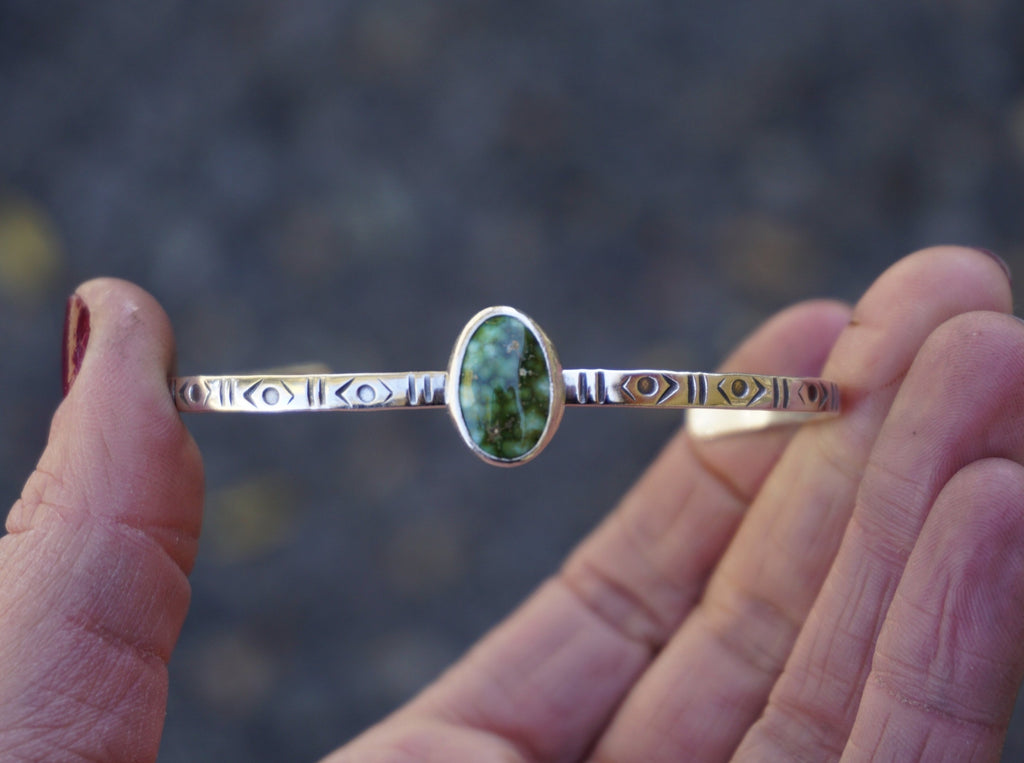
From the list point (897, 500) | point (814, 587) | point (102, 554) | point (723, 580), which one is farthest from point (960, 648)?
point (102, 554)

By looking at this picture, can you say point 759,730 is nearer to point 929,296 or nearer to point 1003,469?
point 1003,469

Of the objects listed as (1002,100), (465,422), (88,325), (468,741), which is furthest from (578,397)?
(1002,100)

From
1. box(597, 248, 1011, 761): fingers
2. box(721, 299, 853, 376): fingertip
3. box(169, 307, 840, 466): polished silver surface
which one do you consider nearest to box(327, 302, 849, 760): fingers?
box(721, 299, 853, 376): fingertip

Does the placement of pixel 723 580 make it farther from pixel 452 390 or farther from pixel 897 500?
pixel 452 390

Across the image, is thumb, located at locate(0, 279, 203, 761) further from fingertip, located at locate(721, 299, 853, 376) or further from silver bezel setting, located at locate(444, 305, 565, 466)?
fingertip, located at locate(721, 299, 853, 376)

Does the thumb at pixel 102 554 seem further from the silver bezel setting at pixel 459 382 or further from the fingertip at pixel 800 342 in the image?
the fingertip at pixel 800 342

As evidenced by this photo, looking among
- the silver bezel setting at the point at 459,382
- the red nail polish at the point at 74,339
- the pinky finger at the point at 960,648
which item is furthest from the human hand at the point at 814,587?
the red nail polish at the point at 74,339
